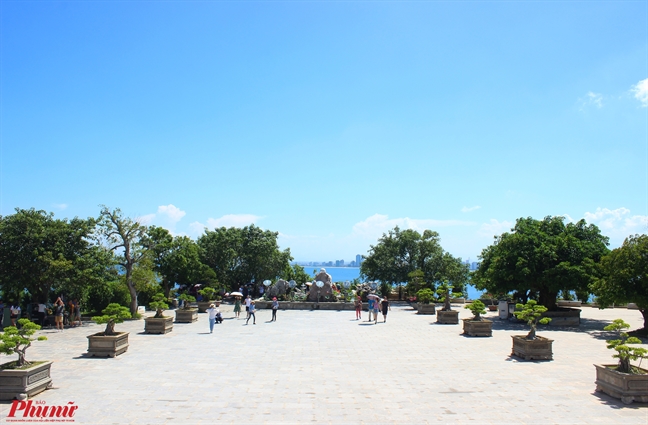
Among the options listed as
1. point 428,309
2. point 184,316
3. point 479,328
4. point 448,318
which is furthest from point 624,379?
point 184,316

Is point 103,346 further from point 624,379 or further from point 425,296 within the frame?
point 425,296

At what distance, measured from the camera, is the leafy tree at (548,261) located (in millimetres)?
24375

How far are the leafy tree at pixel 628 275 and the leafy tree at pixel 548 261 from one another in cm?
184

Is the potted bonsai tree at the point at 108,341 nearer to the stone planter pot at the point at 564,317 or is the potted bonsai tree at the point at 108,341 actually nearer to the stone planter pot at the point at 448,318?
the stone planter pot at the point at 448,318

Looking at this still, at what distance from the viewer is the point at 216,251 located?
4153cm

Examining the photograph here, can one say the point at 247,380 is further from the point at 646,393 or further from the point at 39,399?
the point at 646,393

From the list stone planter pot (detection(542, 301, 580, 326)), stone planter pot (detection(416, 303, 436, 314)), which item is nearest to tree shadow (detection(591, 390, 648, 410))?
stone planter pot (detection(542, 301, 580, 326))

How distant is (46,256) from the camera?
22.7 m

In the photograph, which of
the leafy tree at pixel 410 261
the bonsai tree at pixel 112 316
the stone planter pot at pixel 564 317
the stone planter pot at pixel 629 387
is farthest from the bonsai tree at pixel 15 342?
the leafy tree at pixel 410 261

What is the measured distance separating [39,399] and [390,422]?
7.98 metres

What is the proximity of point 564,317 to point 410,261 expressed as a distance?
18376 mm

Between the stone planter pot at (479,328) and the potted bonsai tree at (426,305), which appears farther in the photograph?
the potted bonsai tree at (426,305)

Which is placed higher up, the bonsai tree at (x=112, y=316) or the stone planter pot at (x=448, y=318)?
the bonsai tree at (x=112, y=316)

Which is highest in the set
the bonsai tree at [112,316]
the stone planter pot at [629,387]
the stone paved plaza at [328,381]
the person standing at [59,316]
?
the bonsai tree at [112,316]
